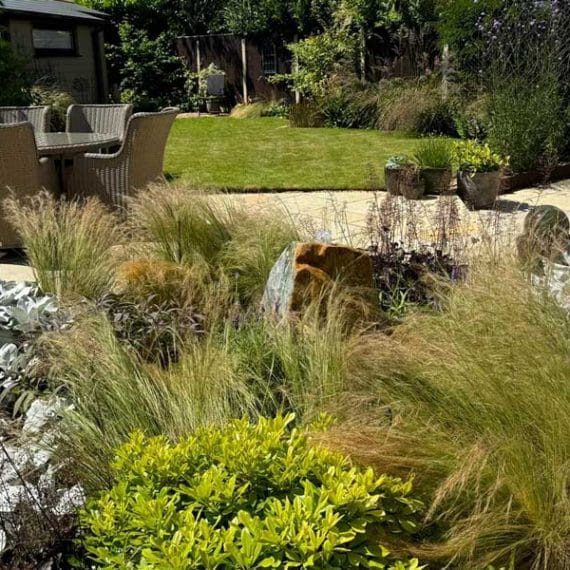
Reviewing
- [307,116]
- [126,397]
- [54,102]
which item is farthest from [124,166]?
[307,116]

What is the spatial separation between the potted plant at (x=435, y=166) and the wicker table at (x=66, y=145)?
3017 millimetres

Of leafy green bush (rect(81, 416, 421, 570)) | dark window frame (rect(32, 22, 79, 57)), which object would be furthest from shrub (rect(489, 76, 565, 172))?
dark window frame (rect(32, 22, 79, 57))

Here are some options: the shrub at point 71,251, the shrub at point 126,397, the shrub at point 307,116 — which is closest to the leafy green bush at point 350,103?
the shrub at point 307,116

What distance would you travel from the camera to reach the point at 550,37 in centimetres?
824

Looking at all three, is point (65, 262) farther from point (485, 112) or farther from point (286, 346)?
point (485, 112)

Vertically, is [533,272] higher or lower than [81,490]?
higher

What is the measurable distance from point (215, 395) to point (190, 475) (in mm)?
570

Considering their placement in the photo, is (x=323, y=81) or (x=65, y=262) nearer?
(x=65, y=262)

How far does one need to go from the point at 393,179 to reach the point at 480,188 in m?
0.84

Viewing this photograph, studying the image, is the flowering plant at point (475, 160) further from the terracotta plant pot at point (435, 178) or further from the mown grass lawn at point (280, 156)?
the mown grass lawn at point (280, 156)

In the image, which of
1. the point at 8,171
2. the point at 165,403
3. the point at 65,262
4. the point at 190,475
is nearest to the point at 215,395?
the point at 165,403

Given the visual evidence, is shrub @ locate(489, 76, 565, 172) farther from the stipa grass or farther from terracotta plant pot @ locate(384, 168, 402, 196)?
the stipa grass

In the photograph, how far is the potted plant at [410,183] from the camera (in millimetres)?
6879

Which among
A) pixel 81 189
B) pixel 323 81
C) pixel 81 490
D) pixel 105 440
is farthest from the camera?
pixel 323 81
